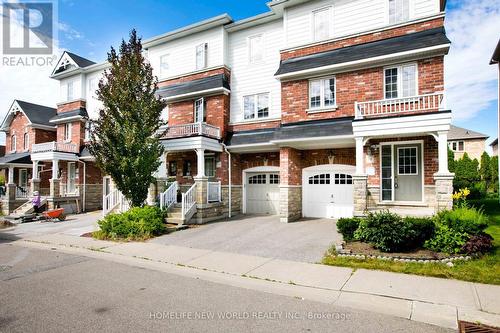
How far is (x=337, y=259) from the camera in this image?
307 inches

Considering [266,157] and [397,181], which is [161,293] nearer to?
[397,181]

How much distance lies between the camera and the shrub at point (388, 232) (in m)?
7.87

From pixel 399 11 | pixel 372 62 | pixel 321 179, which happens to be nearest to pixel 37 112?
pixel 321 179

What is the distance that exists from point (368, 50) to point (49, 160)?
22.2 metres

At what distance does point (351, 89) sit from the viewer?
44.1 ft

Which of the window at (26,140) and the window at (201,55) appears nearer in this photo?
the window at (201,55)

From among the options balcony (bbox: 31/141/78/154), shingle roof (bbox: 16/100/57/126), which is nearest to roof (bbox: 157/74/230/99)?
balcony (bbox: 31/141/78/154)

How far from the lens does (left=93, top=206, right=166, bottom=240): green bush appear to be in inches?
456

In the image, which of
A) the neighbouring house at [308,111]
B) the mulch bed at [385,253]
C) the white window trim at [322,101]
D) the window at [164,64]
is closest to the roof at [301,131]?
the neighbouring house at [308,111]

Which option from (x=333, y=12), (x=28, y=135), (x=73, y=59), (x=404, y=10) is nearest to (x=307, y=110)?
(x=333, y=12)

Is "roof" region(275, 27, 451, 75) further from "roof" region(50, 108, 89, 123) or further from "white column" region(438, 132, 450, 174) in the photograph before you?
"roof" region(50, 108, 89, 123)

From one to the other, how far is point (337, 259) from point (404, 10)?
11406 mm

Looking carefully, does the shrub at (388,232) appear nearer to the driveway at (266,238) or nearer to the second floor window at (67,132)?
the driveway at (266,238)

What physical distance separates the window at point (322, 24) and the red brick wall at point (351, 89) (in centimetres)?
233
